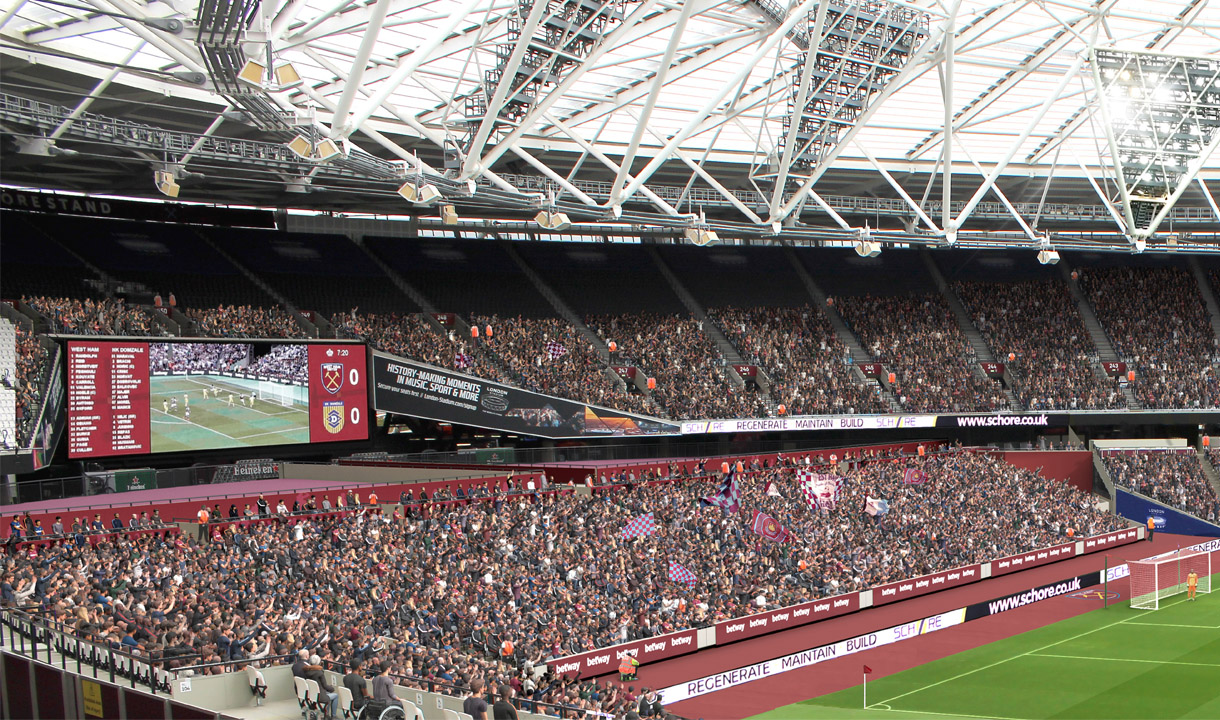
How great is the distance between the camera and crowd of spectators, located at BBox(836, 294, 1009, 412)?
50.3m

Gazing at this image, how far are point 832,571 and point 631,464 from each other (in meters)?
8.59

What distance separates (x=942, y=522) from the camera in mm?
39812

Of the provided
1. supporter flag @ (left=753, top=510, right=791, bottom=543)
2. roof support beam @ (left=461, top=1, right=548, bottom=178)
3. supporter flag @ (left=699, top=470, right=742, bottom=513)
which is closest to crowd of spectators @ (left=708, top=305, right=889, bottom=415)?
supporter flag @ (left=699, top=470, right=742, bottom=513)

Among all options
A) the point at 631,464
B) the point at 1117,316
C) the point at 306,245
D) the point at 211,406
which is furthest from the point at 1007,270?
the point at 211,406

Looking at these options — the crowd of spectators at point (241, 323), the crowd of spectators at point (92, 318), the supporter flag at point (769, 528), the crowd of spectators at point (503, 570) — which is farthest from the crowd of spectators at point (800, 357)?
the crowd of spectators at point (92, 318)

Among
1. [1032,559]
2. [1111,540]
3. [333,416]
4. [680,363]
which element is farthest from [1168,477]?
[333,416]

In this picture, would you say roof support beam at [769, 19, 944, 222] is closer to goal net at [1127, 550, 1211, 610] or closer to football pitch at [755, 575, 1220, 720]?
football pitch at [755, 575, 1220, 720]

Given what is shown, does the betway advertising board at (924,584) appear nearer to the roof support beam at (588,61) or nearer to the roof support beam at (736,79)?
the roof support beam at (736,79)

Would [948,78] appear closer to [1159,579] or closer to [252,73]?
[252,73]

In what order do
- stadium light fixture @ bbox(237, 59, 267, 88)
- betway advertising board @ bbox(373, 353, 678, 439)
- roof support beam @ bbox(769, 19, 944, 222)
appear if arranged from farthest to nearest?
betway advertising board @ bbox(373, 353, 678, 439), roof support beam @ bbox(769, 19, 944, 222), stadium light fixture @ bbox(237, 59, 267, 88)

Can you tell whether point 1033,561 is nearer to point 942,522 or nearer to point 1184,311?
point 942,522

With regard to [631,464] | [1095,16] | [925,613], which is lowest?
[925,613]

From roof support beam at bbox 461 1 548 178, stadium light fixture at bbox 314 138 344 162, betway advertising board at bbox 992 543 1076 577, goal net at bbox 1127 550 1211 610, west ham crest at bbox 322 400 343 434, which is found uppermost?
roof support beam at bbox 461 1 548 178

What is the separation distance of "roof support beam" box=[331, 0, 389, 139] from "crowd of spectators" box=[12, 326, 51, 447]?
1309cm
